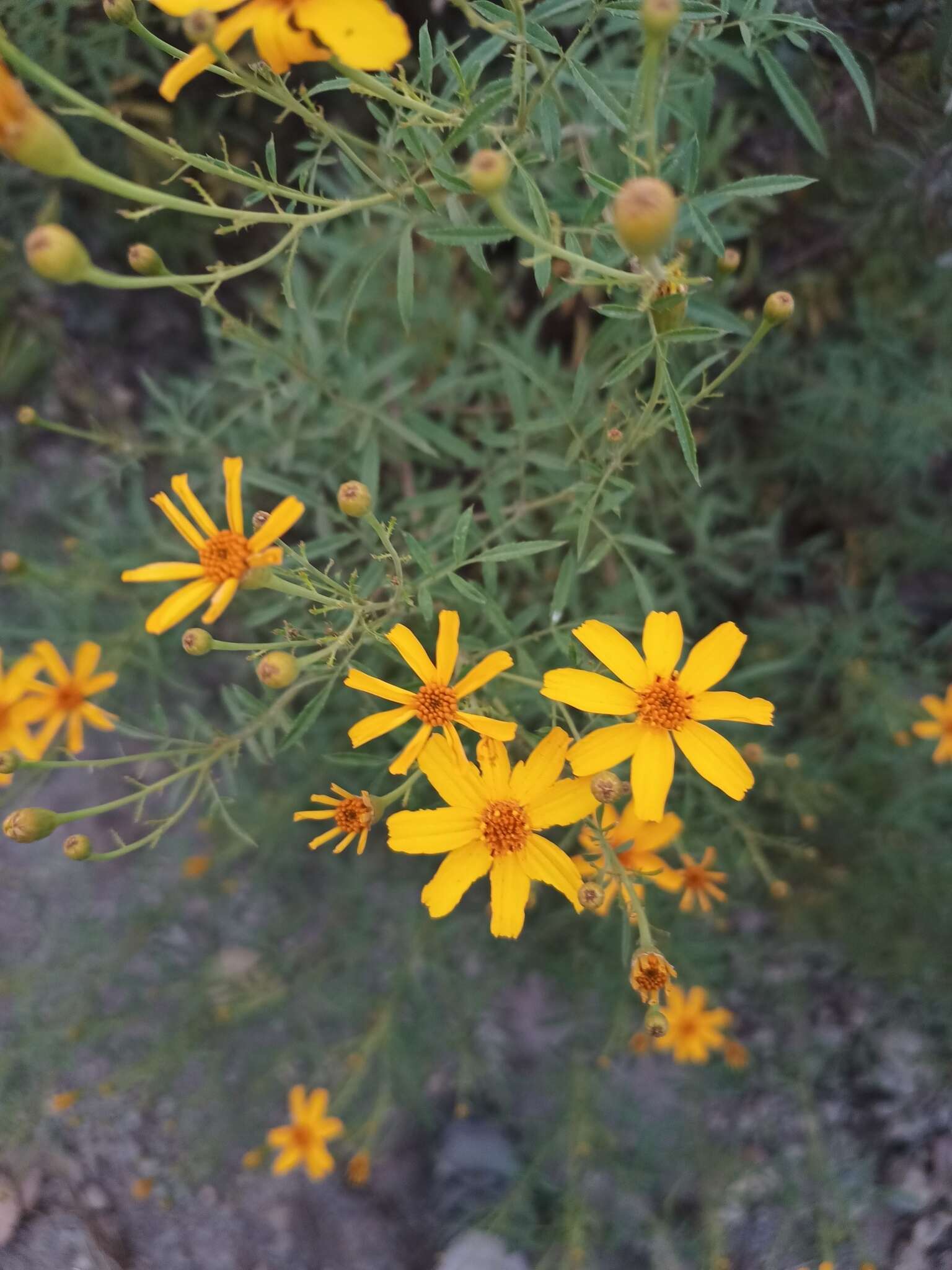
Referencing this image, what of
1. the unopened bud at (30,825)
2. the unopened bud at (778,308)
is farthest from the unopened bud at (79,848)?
the unopened bud at (778,308)

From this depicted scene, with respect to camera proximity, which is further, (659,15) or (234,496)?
(234,496)

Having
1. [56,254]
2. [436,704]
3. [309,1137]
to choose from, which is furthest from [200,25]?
[309,1137]

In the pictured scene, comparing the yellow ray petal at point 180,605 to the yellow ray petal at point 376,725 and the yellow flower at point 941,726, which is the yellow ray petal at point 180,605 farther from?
the yellow flower at point 941,726

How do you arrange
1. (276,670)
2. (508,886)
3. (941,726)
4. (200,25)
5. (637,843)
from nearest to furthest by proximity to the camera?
(200,25), (276,670), (508,886), (637,843), (941,726)

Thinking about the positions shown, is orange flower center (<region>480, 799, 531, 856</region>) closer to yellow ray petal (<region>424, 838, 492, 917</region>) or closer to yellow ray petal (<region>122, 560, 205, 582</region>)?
yellow ray petal (<region>424, 838, 492, 917</region>)

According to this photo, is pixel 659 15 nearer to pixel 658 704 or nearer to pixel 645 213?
pixel 645 213

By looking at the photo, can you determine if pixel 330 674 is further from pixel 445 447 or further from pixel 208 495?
pixel 208 495
